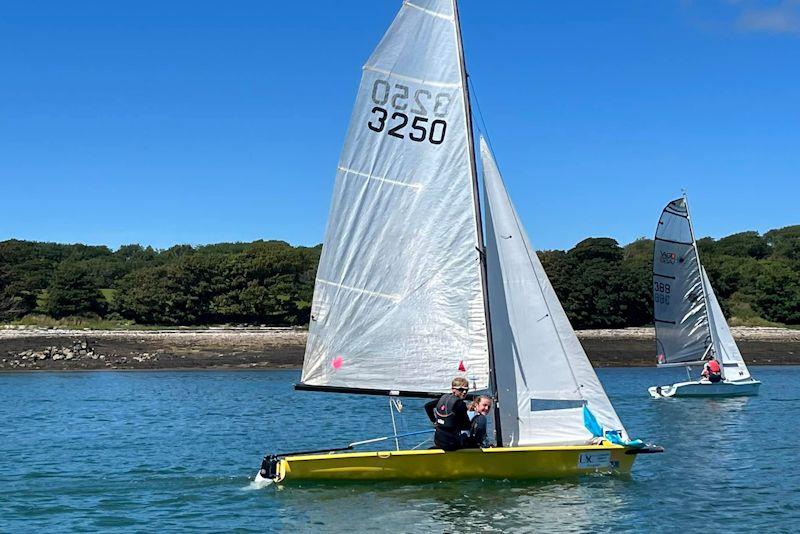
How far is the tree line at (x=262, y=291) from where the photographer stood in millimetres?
66062

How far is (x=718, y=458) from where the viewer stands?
20125 mm

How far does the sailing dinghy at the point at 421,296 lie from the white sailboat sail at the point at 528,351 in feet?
0.11

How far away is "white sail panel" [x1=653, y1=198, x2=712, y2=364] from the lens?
35.6 m

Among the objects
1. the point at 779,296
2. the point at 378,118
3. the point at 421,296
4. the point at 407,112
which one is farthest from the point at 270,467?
the point at 779,296

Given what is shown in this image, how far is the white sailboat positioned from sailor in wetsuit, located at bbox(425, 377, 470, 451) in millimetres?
22233

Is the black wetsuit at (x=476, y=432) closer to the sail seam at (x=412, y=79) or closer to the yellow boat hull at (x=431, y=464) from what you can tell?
the yellow boat hull at (x=431, y=464)

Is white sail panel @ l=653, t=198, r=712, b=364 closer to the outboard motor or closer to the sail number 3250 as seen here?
the sail number 3250

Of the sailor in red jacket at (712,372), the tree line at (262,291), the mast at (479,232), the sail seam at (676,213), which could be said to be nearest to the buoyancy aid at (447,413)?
the mast at (479,232)

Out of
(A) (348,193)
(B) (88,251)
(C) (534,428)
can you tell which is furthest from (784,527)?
(B) (88,251)

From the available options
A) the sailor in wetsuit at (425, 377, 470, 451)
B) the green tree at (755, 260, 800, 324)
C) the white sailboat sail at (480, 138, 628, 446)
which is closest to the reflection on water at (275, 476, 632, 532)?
the sailor in wetsuit at (425, 377, 470, 451)

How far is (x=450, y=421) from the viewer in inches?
585

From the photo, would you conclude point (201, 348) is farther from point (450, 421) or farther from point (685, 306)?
point (450, 421)

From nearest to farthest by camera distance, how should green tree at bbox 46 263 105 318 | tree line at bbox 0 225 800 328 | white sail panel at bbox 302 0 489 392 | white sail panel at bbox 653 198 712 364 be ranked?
white sail panel at bbox 302 0 489 392
white sail panel at bbox 653 198 712 364
tree line at bbox 0 225 800 328
green tree at bbox 46 263 105 318

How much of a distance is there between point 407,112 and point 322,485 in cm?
626
